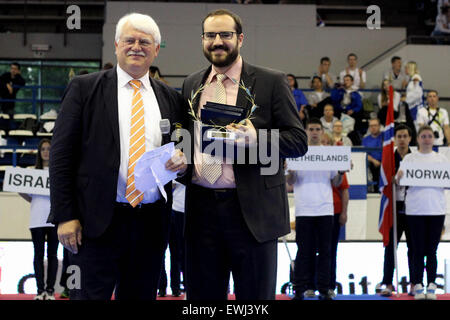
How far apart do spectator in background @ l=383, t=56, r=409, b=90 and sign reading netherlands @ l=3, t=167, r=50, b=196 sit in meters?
7.87

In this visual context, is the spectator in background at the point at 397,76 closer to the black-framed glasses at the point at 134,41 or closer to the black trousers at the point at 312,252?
the black trousers at the point at 312,252

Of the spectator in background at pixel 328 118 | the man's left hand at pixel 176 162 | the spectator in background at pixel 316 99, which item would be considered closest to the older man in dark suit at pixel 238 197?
the man's left hand at pixel 176 162

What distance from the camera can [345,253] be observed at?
279 inches

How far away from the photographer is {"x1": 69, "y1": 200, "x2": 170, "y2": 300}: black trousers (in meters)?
2.81

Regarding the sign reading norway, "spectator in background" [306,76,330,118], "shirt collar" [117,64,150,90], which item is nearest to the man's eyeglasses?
"shirt collar" [117,64,150,90]

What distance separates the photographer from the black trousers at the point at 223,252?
289 centimetres

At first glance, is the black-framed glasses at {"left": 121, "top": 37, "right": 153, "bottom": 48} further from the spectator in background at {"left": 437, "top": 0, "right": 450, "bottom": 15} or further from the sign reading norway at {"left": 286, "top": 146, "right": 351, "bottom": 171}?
the spectator in background at {"left": 437, "top": 0, "right": 450, "bottom": 15}

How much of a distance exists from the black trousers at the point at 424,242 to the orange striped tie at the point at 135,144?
4197mm

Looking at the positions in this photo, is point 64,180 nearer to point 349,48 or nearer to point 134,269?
point 134,269

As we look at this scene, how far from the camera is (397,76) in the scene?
40.7 ft

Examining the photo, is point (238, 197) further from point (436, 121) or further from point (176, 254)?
point (436, 121)

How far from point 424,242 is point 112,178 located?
4386 mm

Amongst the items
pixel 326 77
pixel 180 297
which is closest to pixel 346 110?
pixel 326 77

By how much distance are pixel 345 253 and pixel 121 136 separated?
4.70m
